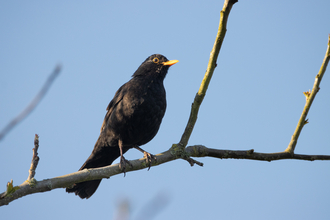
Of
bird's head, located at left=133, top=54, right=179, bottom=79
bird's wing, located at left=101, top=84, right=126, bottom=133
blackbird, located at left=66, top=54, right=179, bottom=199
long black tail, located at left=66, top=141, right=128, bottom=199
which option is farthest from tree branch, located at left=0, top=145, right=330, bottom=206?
bird's head, located at left=133, top=54, right=179, bottom=79

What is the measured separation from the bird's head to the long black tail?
1.55 metres

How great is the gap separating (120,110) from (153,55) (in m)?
1.56

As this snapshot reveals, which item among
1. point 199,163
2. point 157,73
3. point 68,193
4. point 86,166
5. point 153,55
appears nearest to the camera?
point 199,163

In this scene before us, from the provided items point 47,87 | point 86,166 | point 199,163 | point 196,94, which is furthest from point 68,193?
point 47,87

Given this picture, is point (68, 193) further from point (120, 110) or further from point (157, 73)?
point (157, 73)

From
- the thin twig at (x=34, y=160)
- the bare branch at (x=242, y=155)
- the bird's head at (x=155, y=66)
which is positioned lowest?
the thin twig at (x=34, y=160)

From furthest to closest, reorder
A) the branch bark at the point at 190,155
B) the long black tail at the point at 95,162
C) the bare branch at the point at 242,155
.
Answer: the long black tail at the point at 95,162 < the bare branch at the point at 242,155 < the branch bark at the point at 190,155

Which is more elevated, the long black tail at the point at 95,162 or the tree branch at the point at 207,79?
the tree branch at the point at 207,79

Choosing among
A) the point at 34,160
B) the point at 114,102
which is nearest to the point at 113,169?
the point at 34,160

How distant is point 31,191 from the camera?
122 inches

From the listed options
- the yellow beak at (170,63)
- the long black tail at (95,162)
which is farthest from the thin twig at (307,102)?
the long black tail at (95,162)

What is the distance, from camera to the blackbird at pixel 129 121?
17.4ft

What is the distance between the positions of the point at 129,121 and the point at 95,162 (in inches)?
41.6

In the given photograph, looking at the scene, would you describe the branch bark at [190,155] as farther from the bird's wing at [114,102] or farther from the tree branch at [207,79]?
the bird's wing at [114,102]
